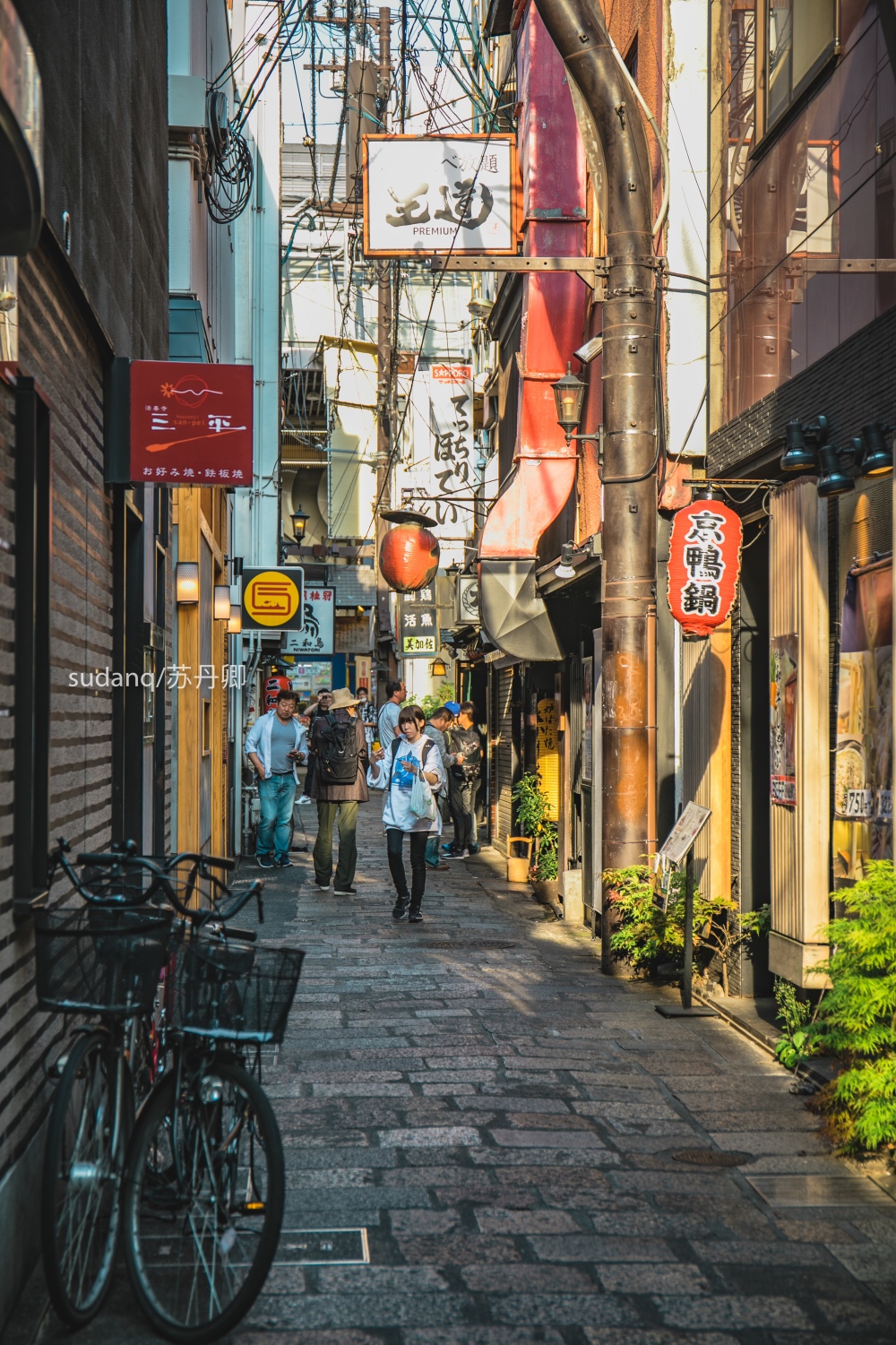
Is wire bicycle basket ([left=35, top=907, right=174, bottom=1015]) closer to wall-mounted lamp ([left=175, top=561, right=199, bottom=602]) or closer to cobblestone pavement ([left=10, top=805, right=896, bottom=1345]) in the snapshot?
cobblestone pavement ([left=10, top=805, right=896, bottom=1345])

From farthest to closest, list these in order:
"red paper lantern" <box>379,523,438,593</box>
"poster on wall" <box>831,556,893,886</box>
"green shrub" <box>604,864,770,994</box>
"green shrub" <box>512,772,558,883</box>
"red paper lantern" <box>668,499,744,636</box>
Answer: "red paper lantern" <box>379,523,438,593</box>
"green shrub" <box>512,772,558,883</box>
"green shrub" <box>604,864,770,994</box>
"red paper lantern" <box>668,499,744,636</box>
"poster on wall" <box>831,556,893,886</box>

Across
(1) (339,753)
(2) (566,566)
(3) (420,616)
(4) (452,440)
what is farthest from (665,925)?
(3) (420,616)

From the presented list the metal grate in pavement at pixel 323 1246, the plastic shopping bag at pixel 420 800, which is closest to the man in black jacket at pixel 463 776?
the plastic shopping bag at pixel 420 800

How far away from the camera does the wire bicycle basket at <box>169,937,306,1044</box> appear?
179 inches

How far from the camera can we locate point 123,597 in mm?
8578

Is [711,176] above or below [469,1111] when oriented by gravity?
above

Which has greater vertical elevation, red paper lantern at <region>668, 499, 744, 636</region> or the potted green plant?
red paper lantern at <region>668, 499, 744, 636</region>

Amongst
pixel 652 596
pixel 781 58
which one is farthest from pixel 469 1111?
pixel 781 58

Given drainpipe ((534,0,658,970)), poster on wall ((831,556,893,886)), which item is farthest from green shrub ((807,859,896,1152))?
drainpipe ((534,0,658,970))

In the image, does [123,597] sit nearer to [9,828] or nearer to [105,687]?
[105,687]

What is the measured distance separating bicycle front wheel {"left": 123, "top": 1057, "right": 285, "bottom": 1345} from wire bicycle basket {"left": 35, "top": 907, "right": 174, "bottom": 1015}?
1.13 feet

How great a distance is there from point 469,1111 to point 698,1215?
168 cm

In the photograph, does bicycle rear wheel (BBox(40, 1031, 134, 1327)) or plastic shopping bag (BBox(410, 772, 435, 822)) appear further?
plastic shopping bag (BBox(410, 772, 435, 822))

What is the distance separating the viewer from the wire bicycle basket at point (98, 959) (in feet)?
15.0
